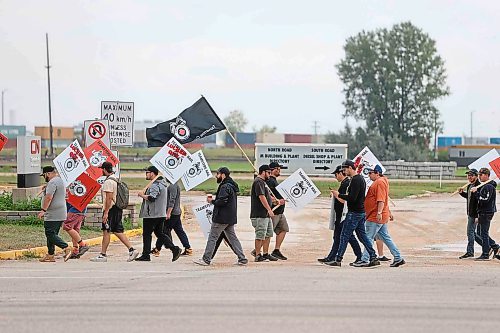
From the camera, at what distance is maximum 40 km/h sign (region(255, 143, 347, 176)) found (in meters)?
45.4

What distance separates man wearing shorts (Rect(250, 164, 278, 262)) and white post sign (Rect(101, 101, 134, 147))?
6887mm

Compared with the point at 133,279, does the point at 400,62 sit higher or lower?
higher

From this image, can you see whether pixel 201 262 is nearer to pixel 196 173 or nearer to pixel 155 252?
pixel 155 252

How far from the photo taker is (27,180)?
90.1 feet

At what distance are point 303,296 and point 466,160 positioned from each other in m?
75.6

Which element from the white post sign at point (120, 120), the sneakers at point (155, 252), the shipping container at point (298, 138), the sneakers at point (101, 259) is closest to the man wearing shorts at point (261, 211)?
the sneakers at point (155, 252)

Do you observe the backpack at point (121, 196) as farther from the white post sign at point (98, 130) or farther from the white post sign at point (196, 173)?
the white post sign at point (98, 130)

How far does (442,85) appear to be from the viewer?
82125 millimetres

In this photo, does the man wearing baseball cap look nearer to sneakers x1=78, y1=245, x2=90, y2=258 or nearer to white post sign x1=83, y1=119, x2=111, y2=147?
sneakers x1=78, y1=245, x2=90, y2=258

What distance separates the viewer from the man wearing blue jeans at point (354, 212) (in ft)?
50.4

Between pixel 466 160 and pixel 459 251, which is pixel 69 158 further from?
pixel 466 160

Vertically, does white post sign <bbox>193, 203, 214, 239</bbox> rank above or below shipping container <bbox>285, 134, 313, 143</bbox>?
below

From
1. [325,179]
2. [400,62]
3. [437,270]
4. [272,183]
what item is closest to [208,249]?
[272,183]

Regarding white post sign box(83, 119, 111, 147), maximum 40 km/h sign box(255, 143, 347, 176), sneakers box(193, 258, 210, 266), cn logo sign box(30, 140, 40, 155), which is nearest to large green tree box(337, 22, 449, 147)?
maximum 40 km/h sign box(255, 143, 347, 176)
